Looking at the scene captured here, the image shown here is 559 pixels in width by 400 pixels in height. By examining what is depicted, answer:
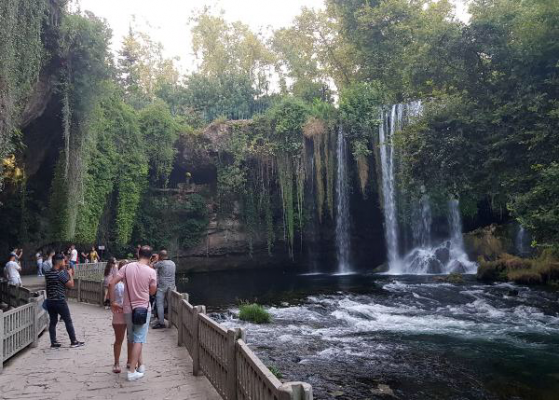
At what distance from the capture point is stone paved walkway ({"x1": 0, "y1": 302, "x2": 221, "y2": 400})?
5992 millimetres

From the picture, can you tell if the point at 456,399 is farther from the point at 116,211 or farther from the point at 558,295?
the point at 116,211

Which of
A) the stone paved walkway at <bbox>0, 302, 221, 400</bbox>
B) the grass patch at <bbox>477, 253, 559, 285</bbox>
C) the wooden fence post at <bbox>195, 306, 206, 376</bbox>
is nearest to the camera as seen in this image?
the stone paved walkway at <bbox>0, 302, 221, 400</bbox>

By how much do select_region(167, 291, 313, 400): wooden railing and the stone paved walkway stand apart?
0.30 meters

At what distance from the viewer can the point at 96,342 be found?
9234 millimetres

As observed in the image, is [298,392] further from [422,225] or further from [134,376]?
[422,225]

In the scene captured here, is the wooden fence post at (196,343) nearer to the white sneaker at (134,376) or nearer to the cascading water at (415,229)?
the white sneaker at (134,376)

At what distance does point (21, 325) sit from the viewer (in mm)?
8250

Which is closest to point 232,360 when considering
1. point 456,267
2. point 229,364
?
point 229,364

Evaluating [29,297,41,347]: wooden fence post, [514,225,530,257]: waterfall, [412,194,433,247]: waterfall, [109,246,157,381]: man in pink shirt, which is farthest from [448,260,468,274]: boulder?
[109,246,157,381]: man in pink shirt

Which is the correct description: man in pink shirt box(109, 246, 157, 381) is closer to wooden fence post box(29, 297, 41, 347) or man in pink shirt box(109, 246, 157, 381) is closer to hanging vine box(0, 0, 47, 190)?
wooden fence post box(29, 297, 41, 347)

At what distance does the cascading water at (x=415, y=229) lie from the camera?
27938mm

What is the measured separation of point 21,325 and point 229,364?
17.2 feet

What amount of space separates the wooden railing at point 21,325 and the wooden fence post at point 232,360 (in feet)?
13.8

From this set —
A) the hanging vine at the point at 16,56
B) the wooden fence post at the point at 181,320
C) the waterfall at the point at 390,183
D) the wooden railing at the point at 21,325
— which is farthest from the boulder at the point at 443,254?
the hanging vine at the point at 16,56
